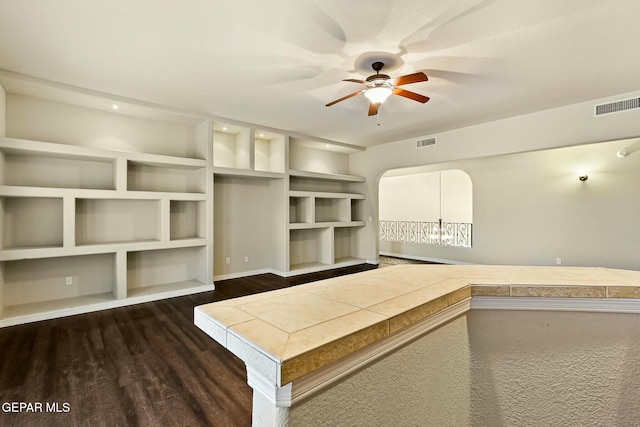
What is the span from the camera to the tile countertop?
0.63m

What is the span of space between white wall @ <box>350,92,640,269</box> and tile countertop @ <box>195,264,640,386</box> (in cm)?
410

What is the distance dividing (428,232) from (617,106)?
4.95 m

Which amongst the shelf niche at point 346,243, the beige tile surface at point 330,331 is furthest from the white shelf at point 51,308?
the shelf niche at point 346,243

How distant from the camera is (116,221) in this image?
4512mm

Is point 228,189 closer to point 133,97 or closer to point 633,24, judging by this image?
point 133,97

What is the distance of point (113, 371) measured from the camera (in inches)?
99.0

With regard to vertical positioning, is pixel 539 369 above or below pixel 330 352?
below

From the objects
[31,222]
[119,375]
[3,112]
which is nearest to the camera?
[119,375]

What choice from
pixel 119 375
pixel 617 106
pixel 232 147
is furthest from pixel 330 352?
pixel 232 147

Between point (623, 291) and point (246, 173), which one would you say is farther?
point (246, 173)

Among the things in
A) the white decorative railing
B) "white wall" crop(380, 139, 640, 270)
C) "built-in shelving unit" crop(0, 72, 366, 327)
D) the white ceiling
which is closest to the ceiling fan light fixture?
the white ceiling

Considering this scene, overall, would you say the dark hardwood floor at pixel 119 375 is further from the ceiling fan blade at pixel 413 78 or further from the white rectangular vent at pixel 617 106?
the white rectangular vent at pixel 617 106

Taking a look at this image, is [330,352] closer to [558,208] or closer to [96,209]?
[96,209]

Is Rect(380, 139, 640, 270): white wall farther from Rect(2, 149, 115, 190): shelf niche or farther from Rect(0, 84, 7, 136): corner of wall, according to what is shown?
Rect(0, 84, 7, 136): corner of wall
